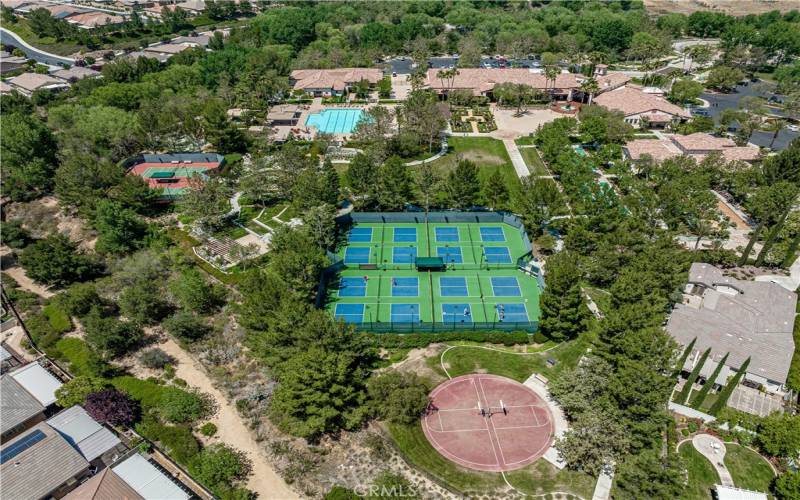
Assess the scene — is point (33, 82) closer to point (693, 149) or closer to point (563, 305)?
point (563, 305)

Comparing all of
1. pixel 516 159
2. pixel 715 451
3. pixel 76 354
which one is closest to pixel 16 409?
pixel 76 354

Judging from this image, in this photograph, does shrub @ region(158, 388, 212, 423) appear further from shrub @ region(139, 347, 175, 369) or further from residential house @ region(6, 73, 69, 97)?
residential house @ region(6, 73, 69, 97)

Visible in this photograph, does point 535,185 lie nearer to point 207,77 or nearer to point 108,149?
point 108,149

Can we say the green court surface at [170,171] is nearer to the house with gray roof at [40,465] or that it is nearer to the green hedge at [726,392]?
the house with gray roof at [40,465]

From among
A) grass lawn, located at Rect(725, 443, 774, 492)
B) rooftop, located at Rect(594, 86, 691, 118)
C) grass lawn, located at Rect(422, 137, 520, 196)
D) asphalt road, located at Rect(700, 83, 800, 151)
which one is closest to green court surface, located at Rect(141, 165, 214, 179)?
grass lawn, located at Rect(422, 137, 520, 196)

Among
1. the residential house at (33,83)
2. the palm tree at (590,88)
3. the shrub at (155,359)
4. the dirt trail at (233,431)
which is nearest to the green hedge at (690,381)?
the dirt trail at (233,431)

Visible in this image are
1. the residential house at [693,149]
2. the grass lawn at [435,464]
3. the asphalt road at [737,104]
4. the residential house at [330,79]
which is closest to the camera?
the grass lawn at [435,464]
